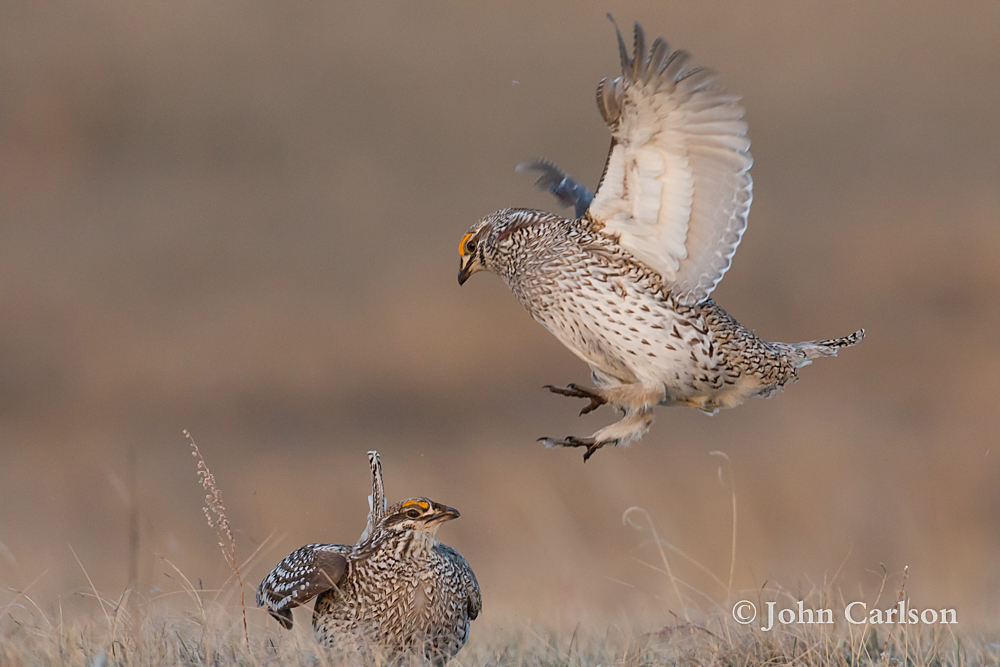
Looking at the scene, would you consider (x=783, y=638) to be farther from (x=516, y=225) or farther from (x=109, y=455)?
(x=109, y=455)

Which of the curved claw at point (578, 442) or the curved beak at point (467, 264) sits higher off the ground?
the curved beak at point (467, 264)

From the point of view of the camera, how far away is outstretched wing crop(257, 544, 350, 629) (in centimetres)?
469

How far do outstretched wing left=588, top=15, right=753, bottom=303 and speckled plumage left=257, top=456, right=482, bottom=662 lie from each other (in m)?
1.29

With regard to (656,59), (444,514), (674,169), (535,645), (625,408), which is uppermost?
(656,59)

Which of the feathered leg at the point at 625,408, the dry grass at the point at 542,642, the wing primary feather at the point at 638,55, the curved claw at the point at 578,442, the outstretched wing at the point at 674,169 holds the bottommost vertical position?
the dry grass at the point at 542,642

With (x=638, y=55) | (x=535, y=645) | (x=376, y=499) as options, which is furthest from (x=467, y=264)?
(x=535, y=645)

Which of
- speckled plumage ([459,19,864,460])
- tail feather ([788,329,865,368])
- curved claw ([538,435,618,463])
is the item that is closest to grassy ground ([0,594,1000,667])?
curved claw ([538,435,618,463])

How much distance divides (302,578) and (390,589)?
1.06ft

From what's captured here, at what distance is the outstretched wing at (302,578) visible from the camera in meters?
4.69

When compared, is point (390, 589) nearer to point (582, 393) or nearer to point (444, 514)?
point (444, 514)

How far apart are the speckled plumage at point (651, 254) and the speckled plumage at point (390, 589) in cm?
69

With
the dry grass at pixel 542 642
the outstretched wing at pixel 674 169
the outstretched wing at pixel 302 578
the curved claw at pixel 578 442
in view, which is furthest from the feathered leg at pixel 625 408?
the outstretched wing at pixel 302 578

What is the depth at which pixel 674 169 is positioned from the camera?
15.7ft

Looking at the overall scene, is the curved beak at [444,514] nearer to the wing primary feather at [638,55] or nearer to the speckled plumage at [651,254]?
the speckled plumage at [651,254]
